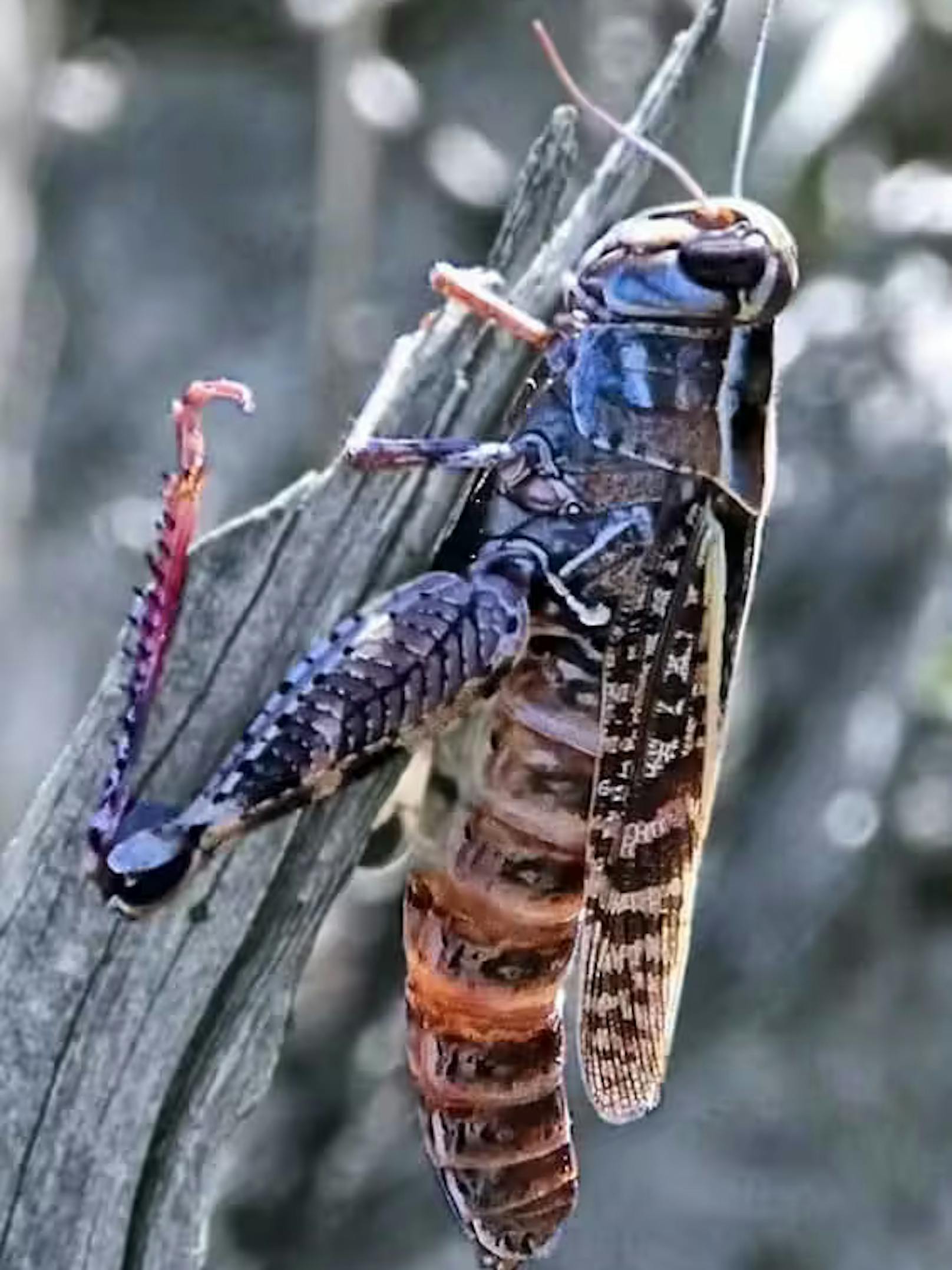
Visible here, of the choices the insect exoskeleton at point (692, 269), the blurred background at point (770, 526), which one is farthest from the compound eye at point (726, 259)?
the blurred background at point (770, 526)

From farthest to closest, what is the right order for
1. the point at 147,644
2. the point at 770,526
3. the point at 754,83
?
1. the point at 770,526
2. the point at 754,83
3. the point at 147,644

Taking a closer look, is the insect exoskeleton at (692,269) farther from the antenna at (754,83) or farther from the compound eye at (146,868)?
the compound eye at (146,868)

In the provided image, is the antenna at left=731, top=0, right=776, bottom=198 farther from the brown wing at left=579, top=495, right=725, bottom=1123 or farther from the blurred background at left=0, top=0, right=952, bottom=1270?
the blurred background at left=0, top=0, right=952, bottom=1270

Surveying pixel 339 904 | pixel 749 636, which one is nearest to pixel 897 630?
pixel 749 636

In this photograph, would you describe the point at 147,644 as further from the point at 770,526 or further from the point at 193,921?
the point at 770,526

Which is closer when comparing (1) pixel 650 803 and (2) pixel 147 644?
(2) pixel 147 644

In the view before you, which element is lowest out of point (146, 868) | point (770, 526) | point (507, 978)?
point (770, 526)

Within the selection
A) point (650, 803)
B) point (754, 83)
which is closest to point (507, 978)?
point (650, 803)

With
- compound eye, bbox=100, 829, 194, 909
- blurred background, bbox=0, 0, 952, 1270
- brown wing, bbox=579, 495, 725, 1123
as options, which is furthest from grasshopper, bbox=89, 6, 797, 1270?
blurred background, bbox=0, 0, 952, 1270
